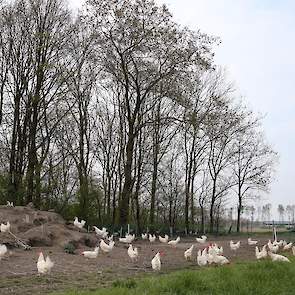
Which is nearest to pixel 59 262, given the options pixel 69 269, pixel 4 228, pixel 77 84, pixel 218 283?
pixel 69 269

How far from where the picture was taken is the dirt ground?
12016 millimetres

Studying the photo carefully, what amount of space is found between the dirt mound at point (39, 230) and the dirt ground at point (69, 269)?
0.71 meters

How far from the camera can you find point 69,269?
15039 millimetres

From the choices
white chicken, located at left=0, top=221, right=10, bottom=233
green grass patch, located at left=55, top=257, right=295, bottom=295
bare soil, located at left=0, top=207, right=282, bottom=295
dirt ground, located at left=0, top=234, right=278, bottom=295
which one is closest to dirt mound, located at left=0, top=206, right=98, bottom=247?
bare soil, located at left=0, top=207, right=282, bottom=295

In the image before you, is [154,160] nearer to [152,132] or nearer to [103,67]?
[152,132]

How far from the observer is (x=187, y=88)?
38656mm

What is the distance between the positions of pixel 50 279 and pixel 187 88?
27.4 metres

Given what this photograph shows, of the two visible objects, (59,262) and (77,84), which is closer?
(59,262)

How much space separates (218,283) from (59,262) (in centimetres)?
623

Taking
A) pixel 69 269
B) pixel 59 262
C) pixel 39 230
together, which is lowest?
pixel 69 269

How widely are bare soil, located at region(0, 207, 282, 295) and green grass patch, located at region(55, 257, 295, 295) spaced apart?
1426mm

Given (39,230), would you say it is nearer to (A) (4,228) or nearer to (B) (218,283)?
(A) (4,228)

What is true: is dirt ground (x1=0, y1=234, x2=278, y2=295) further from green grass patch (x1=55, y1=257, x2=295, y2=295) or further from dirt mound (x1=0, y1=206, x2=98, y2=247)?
green grass patch (x1=55, y1=257, x2=295, y2=295)

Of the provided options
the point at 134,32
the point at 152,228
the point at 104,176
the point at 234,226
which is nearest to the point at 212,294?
the point at 134,32
